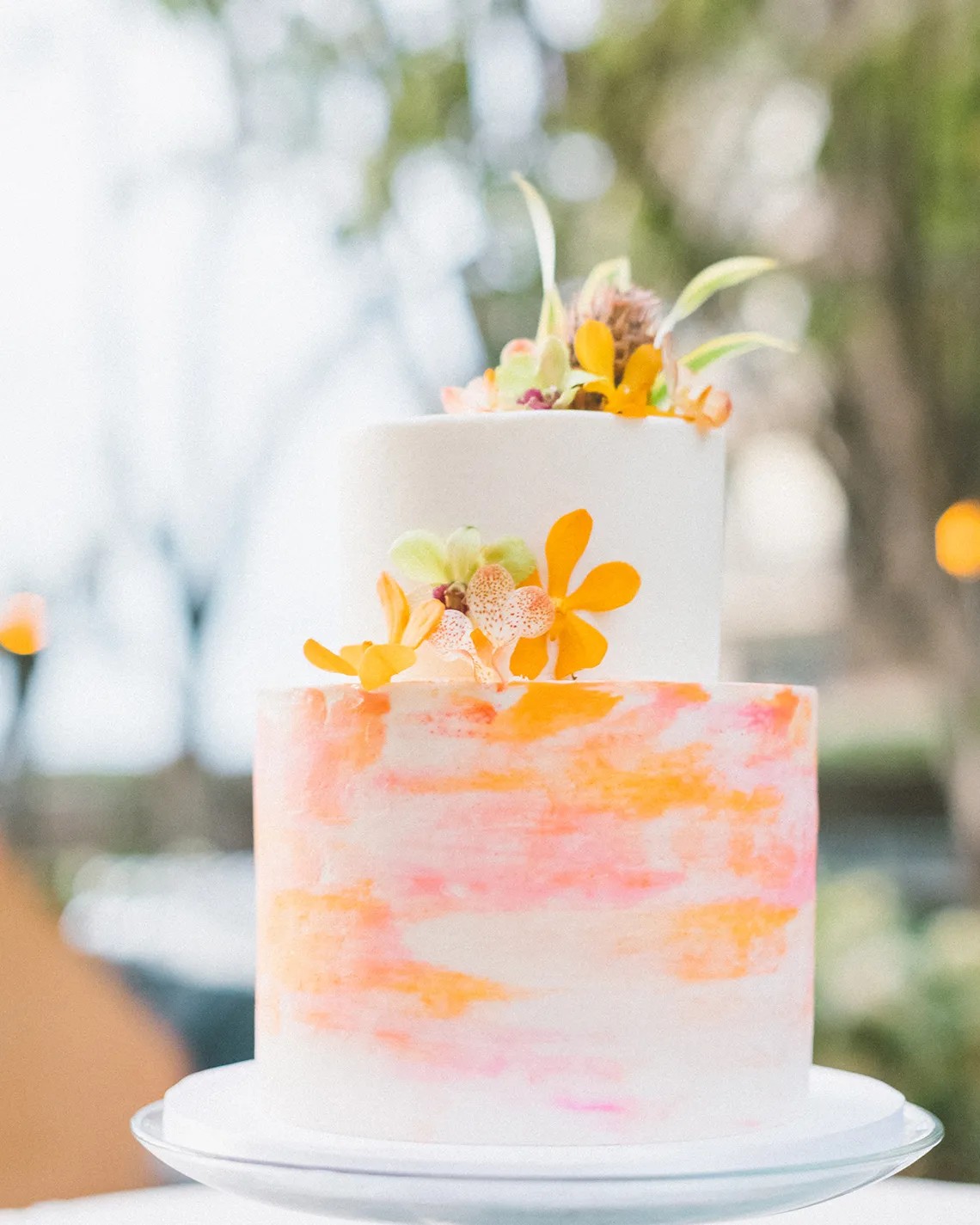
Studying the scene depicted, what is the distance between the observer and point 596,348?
1.25 metres

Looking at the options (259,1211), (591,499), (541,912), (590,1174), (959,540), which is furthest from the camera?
(959,540)

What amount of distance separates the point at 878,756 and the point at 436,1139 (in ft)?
A: 24.1

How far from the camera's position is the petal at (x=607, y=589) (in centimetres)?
118

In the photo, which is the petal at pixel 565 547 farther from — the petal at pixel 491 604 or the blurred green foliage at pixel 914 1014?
the blurred green foliage at pixel 914 1014

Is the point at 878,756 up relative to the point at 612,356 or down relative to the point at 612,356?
down

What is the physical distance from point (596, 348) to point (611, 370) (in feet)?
0.07

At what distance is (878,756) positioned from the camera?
26.8ft

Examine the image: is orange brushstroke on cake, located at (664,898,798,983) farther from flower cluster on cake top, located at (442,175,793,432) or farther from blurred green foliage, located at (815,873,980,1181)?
blurred green foliage, located at (815,873,980,1181)

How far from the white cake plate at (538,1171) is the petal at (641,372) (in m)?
0.58

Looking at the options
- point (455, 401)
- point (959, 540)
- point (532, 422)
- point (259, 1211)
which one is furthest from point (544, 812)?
point (959, 540)

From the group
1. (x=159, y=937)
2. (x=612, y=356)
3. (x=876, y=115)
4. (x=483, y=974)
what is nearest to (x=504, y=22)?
(x=876, y=115)

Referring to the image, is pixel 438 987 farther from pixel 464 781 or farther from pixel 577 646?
pixel 577 646

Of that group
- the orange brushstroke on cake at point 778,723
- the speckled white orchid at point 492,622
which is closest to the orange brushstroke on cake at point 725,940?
the orange brushstroke on cake at point 778,723

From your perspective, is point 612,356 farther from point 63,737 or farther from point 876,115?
point 63,737
